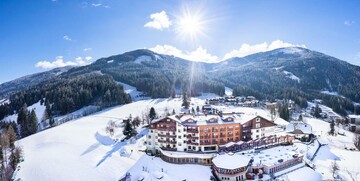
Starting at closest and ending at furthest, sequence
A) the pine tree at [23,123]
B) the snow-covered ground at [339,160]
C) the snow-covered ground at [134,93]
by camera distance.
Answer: the snow-covered ground at [339,160] → the pine tree at [23,123] → the snow-covered ground at [134,93]

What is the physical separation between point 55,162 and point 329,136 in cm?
9090

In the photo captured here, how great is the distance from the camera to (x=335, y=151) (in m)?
68.4

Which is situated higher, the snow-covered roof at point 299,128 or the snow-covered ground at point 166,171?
the snow-covered roof at point 299,128

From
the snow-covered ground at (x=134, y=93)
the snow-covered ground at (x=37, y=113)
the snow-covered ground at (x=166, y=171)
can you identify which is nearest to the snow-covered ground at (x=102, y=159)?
the snow-covered ground at (x=166, y=171)

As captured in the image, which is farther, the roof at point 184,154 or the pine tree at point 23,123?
the pine tree at point 23,123

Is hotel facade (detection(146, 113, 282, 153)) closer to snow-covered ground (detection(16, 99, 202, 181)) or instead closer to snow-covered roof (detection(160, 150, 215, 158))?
snow-covered roof (detection(160, 150, 215, 158))


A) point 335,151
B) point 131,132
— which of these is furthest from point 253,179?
point 131,132

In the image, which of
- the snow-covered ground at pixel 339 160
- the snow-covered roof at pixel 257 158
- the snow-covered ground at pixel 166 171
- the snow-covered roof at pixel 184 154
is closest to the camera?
the snow-covered roof at pixel 257 158

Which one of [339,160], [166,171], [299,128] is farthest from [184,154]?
[299,128]

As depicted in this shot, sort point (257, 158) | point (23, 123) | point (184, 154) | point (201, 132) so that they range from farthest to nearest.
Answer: point (23, 123)
point (201, 132)
point (184, 154)
point (257, 158)

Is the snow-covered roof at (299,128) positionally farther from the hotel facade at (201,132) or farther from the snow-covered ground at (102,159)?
the hotel facade at (201,132)

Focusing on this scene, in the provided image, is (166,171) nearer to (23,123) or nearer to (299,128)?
(299,128)

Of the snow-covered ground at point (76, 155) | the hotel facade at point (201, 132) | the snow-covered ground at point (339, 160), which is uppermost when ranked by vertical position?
the hotel facade at point (201, 132)

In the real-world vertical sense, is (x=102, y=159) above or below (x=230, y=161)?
below
